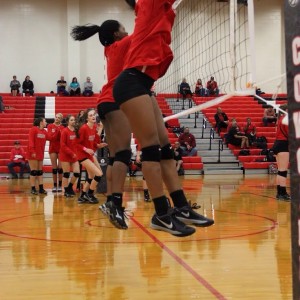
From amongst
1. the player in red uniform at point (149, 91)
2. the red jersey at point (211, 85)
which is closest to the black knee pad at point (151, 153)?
the player in red uniform at point (149, 91)

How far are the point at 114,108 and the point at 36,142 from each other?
701 cm

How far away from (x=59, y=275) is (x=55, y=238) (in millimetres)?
1750

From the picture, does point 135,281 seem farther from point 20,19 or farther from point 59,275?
point 20,19

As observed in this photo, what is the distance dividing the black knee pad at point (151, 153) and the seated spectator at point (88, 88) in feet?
67.6

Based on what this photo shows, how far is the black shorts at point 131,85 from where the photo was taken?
3.55 m

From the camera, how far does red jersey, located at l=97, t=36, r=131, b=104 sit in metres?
4.71

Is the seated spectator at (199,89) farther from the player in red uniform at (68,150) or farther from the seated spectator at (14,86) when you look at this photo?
the player in red uniform at (68,150)

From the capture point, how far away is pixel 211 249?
541cm

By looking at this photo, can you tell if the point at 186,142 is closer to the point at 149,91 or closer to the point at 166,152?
the point at 166,152

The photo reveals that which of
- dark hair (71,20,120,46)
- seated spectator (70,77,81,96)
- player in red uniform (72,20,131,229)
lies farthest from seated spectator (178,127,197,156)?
dark hair (71,20,120,46)

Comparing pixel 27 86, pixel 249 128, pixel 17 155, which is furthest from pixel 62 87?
pixel 249 128

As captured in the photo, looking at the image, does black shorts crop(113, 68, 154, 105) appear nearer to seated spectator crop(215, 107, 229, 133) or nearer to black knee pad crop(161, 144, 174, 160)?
black knee pad crop(161, 144, 174, 160)

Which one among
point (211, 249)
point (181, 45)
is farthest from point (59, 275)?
point (181, 45)

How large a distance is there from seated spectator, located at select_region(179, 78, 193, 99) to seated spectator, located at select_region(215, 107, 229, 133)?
72.6 inches
